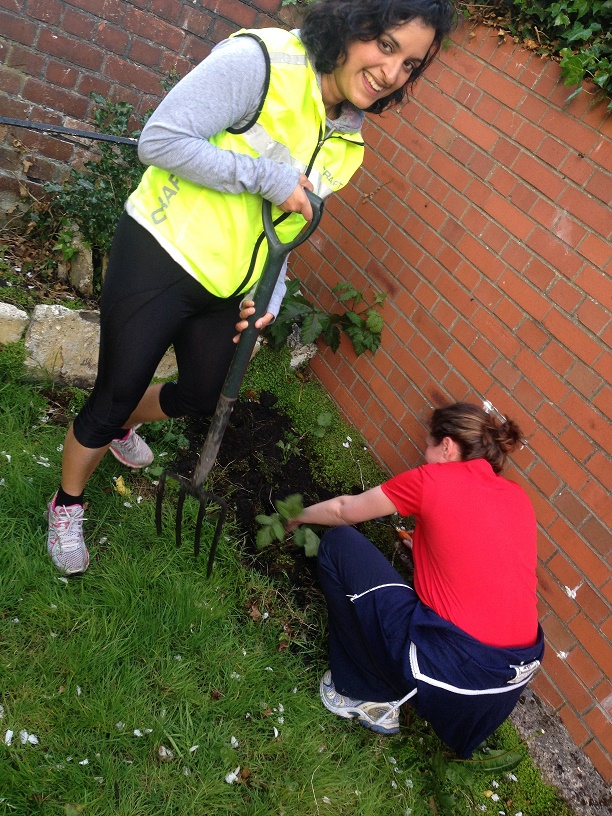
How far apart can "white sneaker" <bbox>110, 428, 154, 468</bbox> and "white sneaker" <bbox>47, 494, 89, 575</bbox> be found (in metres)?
0.44

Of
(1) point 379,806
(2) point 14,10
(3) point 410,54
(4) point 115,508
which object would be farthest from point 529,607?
(2) point 14,10

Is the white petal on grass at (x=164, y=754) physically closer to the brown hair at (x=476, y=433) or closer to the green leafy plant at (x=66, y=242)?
the brown hair at (x=476, y=433)

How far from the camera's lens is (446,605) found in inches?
94.0

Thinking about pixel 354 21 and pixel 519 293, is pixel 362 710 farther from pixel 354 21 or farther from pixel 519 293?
pixel 354 21

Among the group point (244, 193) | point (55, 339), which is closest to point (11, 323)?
point (55, 339)

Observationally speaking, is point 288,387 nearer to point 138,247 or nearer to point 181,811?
point 138,247

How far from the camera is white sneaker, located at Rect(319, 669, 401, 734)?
8.33ft

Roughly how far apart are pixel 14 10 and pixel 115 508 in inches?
106

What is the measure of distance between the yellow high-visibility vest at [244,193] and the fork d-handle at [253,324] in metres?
0.05

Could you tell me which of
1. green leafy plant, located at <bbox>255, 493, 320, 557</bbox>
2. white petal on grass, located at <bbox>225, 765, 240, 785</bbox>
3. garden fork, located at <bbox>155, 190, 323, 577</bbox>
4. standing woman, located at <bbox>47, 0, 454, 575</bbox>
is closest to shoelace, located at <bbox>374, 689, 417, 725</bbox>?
white petal on grass, located at <bbox>225, 765, 240, 785</bbox>

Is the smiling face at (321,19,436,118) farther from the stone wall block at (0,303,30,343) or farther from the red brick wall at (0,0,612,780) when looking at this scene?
the stone wall block at (0,303,30,343)

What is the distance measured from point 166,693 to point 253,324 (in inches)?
51.9

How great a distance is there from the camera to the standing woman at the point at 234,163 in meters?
1.72

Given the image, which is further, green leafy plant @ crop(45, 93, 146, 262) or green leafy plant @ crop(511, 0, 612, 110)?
green leafy plant @ crop(45, 93, 146, 262)
